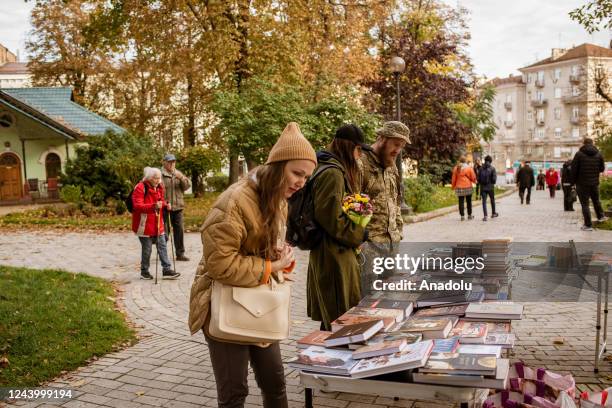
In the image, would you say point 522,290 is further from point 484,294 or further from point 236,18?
point 236,18

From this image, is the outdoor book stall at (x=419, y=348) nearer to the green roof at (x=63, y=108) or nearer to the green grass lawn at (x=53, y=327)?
the green grass lawn at (x=53, y=327)

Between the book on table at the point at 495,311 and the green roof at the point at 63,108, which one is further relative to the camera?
the green roof at the point at 63,108

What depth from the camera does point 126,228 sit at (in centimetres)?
1750

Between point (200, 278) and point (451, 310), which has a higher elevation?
point (200, 278)

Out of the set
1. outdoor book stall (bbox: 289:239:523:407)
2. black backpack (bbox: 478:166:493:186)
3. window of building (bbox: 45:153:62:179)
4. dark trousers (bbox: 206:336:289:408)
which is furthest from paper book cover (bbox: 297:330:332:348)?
window of building (bbox: 45:153:62:179)

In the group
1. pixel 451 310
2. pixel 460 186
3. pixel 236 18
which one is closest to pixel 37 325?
pixel 451 310

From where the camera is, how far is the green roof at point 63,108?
112ft

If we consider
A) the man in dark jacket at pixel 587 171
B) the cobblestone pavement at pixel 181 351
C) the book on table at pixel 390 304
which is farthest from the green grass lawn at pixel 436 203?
the book on table at pixel 390 304

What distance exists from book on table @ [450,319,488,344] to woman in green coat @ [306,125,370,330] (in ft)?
3.38

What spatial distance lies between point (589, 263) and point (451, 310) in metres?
1.44

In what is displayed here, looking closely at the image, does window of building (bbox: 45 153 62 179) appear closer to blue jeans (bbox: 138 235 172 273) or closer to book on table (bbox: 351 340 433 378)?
blue jeans (bbox: 138 235 172 273)

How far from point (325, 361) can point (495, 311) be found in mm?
1103

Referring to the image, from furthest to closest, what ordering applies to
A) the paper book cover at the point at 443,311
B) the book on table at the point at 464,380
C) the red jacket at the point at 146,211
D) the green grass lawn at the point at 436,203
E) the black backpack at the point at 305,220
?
1. the green grass lawn at the point at 436,203
2. the red jacket at the point at 146,211
3. the black backpack at the point at 305,220
4. the paper book cover at the point at 443,311
5. the book on table at the point at 464,380

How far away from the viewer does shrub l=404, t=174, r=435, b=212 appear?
20.6 m
